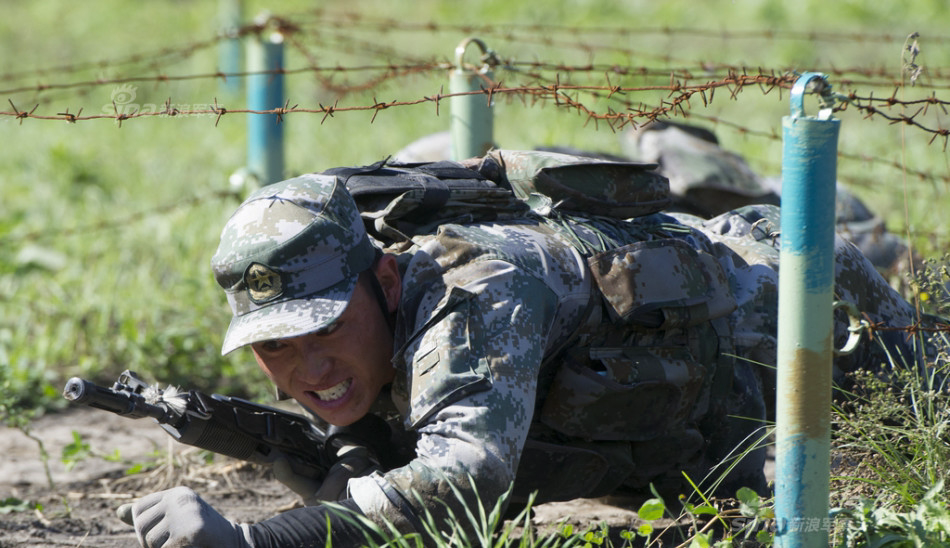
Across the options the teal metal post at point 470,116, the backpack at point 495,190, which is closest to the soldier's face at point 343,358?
the backpack at point 495,190

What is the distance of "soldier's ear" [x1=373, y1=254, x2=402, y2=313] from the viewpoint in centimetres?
239

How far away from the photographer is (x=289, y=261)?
88.9 inches

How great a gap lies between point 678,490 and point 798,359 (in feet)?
3.22

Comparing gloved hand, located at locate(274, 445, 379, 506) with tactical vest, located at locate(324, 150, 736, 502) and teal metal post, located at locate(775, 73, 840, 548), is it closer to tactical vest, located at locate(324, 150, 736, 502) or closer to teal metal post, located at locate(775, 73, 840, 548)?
tactical vest, located at locate(324, 150, 736, 502)

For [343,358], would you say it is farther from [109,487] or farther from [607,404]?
[109,487]

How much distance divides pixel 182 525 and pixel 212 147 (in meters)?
6.41

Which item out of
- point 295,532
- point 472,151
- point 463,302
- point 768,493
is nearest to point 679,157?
point 472,151

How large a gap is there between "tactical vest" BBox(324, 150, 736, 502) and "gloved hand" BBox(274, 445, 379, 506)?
432 millimetres

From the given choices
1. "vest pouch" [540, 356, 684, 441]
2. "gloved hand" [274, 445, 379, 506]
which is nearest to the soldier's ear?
"vest pouch" [540, 356, 684, 441]

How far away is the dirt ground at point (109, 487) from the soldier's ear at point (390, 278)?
29.5 inches

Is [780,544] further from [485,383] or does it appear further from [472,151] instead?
[472,151]

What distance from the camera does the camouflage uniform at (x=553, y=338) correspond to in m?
2.13

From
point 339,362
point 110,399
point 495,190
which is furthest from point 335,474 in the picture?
point 495,190

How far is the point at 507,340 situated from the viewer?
2197 mm
